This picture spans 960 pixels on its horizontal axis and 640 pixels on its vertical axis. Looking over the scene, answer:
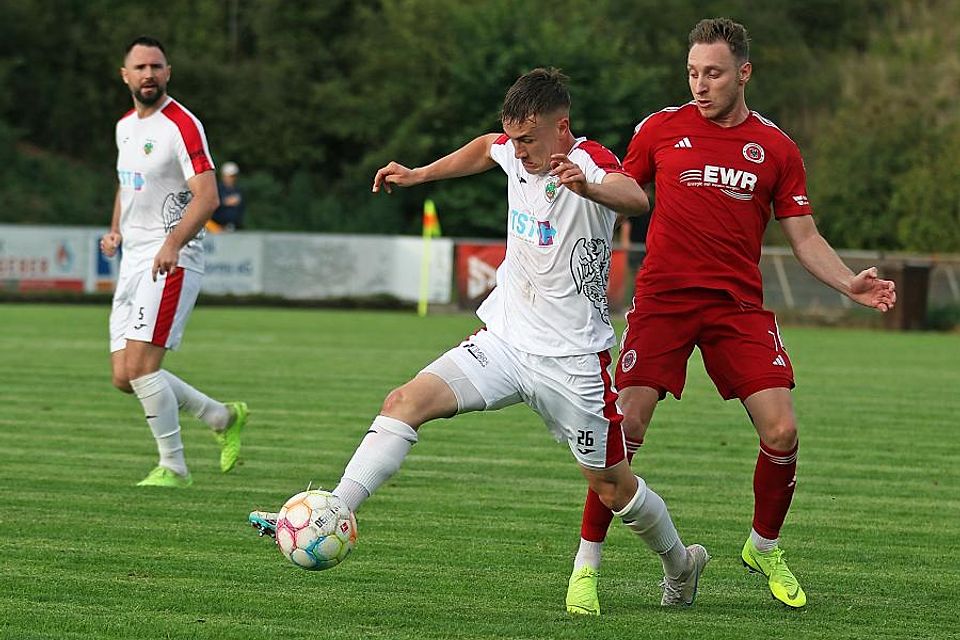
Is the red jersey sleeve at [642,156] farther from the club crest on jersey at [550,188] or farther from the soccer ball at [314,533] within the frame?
the soccer ball at [314,533]

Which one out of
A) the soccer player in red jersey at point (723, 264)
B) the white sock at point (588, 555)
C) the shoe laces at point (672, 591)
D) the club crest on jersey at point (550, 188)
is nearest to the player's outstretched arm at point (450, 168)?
the club crest on jersey at point (550, 188)

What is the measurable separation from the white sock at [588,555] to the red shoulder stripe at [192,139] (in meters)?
3.56

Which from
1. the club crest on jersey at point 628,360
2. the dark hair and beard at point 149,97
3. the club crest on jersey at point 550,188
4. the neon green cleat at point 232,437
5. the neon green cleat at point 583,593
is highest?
the dark hair and beard at point 149,97

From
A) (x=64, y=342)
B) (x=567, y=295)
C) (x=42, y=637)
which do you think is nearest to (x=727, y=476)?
(x=567, y=295)

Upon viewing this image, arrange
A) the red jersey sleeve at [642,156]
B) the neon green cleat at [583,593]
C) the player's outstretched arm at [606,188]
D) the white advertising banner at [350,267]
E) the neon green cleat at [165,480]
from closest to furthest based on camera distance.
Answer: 1. the player's outstretched arm at [606,188]
2. the neon green cleat at [583,593]
3. the red jersey sleeve at [642,156]
4. the neon green cleat at [165,480]
5. the white advertising banner at [350,267]

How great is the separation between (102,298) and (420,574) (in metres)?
23.8

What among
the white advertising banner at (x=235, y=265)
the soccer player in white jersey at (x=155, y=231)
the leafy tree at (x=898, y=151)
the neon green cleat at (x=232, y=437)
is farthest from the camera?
the leafy tree at (x=898, y=151)

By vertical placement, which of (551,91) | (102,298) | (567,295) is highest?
(551,91)

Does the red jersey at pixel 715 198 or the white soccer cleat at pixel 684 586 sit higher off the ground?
the red jersey at pixel 715 198

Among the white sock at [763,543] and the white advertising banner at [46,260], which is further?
the white advertising banner at [46,260]

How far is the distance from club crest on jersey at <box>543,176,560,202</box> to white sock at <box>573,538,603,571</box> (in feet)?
4.29

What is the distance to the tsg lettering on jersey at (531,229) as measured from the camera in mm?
5742

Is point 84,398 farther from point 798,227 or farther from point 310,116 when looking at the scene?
point 310,116

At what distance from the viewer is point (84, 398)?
13.2 metres
